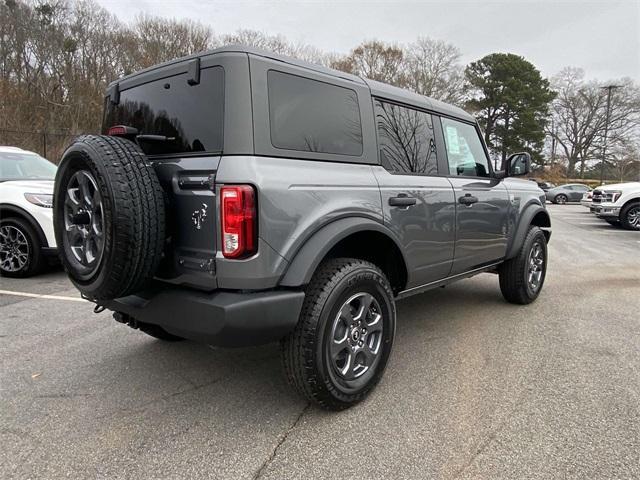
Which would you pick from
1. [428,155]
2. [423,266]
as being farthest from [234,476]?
[428,155]

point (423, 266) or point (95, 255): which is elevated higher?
point (95, 255)

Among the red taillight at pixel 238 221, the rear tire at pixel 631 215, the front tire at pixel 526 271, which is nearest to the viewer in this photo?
the red taillight at pixel 238 221

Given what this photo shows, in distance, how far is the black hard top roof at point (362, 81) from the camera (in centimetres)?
228

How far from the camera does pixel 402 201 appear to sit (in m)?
2.93

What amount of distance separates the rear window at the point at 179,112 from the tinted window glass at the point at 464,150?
84.2 inches

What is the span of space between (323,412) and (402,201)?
4.66 ft

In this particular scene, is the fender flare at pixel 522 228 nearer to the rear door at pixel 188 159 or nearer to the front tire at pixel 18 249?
the rear door at pixel 188 159

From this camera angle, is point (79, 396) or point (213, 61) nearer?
point (213, 61)

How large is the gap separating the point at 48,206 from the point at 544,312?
593 cm

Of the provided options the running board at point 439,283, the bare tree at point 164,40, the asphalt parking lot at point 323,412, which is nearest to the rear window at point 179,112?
the asphalt parking lot at point 323,412

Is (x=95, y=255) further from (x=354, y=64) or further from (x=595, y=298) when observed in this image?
(x=354, y=64)

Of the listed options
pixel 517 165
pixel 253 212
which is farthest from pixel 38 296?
pixel 517 165

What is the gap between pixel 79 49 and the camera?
25562mm

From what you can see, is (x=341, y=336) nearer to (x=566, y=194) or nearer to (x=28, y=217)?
(x=28, y=217)
